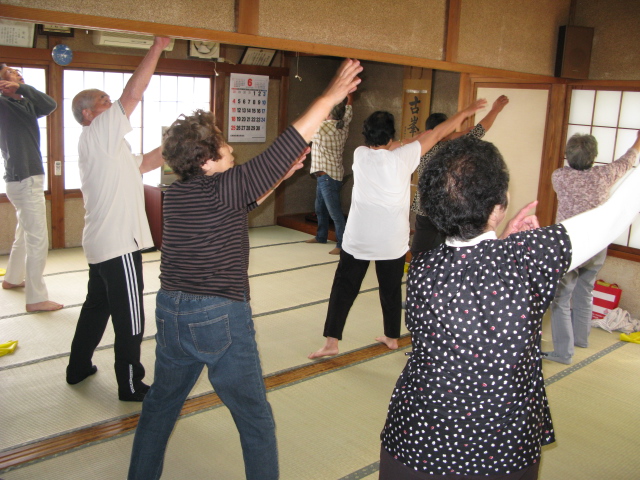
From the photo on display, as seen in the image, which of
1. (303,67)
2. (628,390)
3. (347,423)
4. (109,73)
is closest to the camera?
(347,423)

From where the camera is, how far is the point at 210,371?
1.90m

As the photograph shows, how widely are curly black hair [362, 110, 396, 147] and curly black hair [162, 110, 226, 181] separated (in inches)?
56.0

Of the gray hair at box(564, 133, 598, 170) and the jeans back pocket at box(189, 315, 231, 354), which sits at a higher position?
the gray hair at box(564, 133, 598, 170)

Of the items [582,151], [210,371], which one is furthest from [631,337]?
[210,371]

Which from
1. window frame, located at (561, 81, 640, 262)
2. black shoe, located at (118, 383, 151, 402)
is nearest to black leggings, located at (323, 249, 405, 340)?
black shoe, located at (118, 383, 151, 402)

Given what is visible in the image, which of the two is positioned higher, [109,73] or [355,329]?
[109,73]

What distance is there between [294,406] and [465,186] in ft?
6.16

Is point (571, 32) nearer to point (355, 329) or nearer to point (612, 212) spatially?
point (355, 329)

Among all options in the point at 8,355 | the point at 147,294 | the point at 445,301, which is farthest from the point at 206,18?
the point at 147,294

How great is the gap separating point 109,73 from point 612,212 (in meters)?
5.48

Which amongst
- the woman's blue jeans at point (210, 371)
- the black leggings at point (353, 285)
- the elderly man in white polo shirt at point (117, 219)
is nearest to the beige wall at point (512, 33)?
the black leggings at point (353, 285)

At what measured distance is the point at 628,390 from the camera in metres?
3.31

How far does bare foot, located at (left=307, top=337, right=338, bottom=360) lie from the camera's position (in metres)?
3.47

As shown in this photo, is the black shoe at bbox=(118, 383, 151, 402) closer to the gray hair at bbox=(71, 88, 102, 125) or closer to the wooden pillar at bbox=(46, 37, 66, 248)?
the gray hair at bbox=(71, 88, 102, 125)
